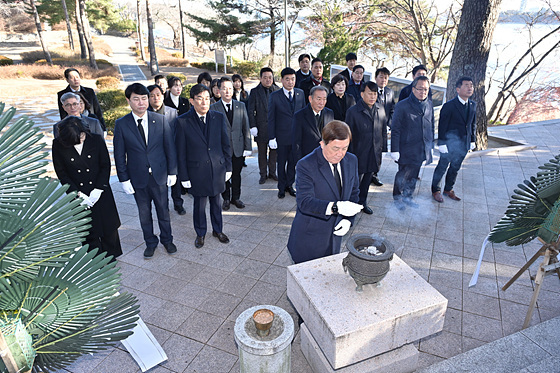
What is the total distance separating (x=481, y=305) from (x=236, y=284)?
2.86m

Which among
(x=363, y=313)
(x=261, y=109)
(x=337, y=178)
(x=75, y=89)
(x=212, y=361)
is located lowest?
(x=212, y=361)

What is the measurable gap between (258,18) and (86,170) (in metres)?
29.4

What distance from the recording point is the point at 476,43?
29.8 feet

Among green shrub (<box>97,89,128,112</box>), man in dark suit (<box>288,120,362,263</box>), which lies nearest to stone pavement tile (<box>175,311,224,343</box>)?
man in dark suit (<box>288,120,362,263</box>)

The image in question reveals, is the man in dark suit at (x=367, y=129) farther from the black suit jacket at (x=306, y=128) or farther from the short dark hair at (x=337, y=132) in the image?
the short dark hair at (x=337, y=132)

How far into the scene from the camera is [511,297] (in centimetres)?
399

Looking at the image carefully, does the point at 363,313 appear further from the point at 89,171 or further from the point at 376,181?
the point at 376,181

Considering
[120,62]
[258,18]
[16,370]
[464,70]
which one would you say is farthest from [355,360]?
[120,62]

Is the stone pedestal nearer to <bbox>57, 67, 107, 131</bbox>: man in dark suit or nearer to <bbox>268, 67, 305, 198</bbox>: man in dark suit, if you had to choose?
<bbox>268, 67, 305, 198</bbox>: man in dark suit

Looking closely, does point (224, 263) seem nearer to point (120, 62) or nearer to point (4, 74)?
point (4, 74)

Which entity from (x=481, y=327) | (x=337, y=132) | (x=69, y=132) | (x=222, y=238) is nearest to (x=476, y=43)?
(x=481, y=327)

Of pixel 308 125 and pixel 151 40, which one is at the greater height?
pixel 151 40

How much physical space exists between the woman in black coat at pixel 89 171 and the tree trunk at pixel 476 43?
9.38 m

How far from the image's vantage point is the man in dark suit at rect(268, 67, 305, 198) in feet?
21.6
